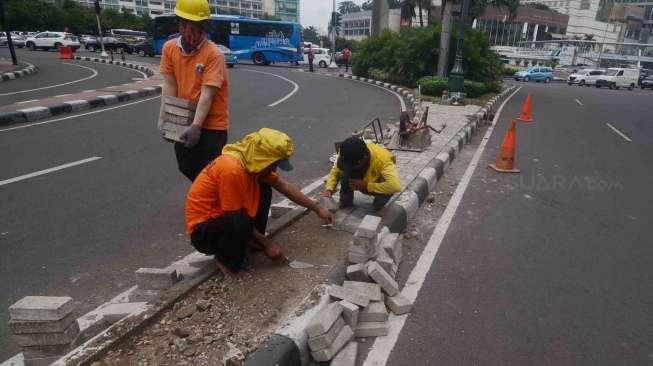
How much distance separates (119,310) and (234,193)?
1.01m

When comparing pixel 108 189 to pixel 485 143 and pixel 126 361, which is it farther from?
pixel 485 143

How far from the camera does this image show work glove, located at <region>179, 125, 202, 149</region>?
3.20 meters

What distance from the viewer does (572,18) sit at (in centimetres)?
8912

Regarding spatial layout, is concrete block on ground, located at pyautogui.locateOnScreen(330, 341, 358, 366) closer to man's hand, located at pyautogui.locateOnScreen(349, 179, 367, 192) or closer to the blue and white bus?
man's hand, located at pyautogui.locateOnScreen(349, 179, 367, 192)

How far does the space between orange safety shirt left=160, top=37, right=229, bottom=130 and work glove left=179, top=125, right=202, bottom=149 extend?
16 cm

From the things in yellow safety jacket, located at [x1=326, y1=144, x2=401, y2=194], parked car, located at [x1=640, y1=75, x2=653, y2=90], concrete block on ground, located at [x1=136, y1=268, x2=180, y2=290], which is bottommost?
parked car, located at [x1=640, y1=75, x2=653, y2=90]

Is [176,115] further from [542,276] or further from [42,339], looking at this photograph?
[542,276]

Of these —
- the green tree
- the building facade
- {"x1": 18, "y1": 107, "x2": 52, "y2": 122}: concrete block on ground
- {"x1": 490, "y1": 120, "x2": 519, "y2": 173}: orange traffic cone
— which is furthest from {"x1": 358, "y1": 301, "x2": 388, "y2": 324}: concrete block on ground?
the green tree

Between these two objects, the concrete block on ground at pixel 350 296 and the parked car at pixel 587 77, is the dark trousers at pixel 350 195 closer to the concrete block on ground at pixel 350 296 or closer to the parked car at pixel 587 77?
the concrete block on ground at pixel 350 296

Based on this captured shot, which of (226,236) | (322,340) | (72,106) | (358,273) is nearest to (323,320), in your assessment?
(322,340)

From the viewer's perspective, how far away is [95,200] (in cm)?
464

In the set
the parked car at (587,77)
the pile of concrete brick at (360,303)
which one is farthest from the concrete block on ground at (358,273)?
the parked car at (587,77)

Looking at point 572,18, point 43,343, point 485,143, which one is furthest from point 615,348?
point 572,18

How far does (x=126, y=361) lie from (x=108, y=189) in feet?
10.8
